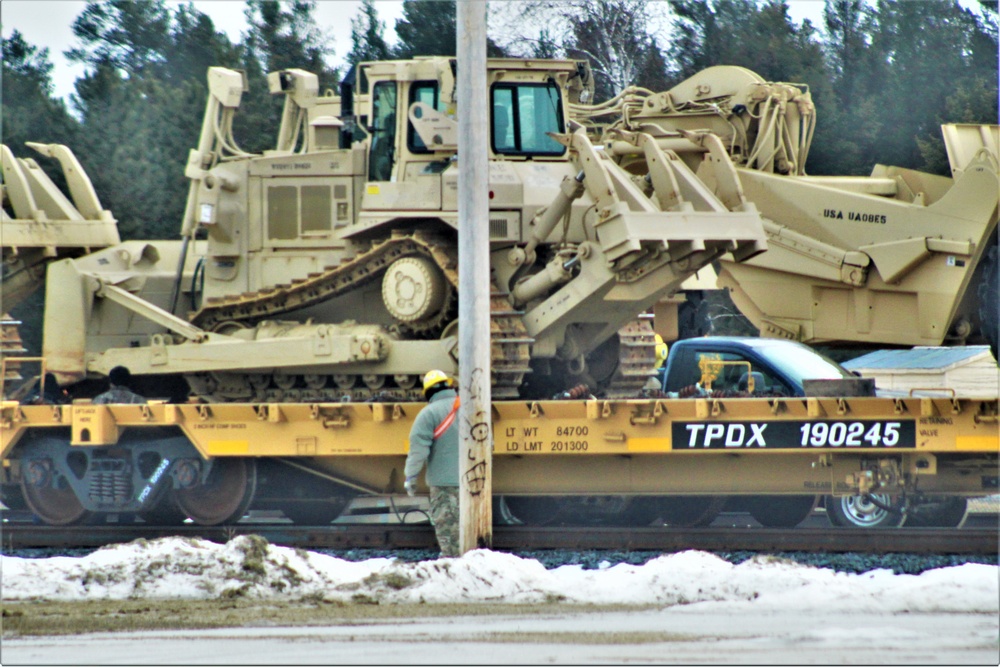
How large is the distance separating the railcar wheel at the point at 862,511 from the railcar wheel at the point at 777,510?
0.26m

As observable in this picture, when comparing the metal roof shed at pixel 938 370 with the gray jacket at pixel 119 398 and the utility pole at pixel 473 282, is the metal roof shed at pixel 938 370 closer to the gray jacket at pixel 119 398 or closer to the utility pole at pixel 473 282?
the utility pole at pixel 473 282

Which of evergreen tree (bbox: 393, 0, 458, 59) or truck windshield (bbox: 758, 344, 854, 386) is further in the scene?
evergreen tree (bbox: 393, 0, 458, 59)

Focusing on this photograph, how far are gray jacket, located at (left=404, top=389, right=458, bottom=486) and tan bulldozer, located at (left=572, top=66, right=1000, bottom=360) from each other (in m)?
3.02

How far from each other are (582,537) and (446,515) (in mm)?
1440

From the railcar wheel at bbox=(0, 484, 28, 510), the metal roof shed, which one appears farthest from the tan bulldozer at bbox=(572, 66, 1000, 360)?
the railcar wheel at bbox=(0, 484, 28, 510)

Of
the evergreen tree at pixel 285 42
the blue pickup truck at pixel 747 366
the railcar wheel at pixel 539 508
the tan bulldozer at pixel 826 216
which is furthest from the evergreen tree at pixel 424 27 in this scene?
the railcar wheel at pixel 539 508

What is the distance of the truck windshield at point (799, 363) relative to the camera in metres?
11.9

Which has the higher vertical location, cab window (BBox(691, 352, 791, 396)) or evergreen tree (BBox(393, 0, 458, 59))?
evergreen tree (BBox(393, 0, 458, 59))

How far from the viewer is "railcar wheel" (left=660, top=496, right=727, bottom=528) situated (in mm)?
11258

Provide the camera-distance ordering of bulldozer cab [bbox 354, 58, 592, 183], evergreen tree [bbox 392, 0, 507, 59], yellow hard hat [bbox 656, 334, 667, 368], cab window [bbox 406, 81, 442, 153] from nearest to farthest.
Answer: bulldozer cab [bbox 354, 58, 592, 183], cab window [bbox 406, 81, 442, 153], yellow hard hat [bbox 656, 334, 667, 368], evergreen tree [bbox 392, 0, 507, 59]

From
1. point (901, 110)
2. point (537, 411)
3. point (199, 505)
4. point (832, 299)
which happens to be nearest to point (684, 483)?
point (537, 411)

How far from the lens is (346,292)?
12.8 meters

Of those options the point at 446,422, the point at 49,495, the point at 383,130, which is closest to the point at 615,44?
the point at 383,130

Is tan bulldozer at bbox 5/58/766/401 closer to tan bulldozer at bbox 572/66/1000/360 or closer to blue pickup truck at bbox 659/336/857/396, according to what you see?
blue pickup truck at bbox 659/336/857/396
